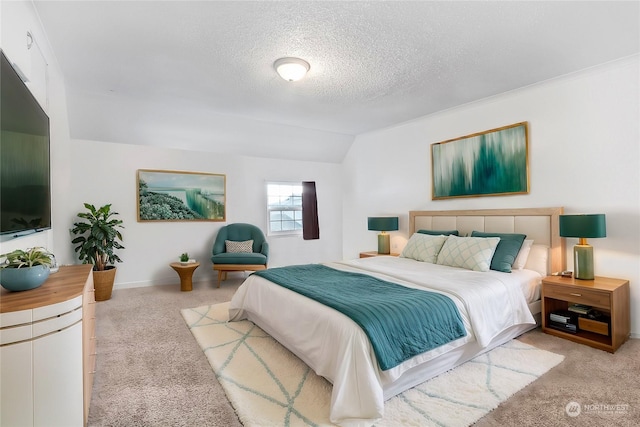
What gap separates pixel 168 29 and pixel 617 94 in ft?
12.9

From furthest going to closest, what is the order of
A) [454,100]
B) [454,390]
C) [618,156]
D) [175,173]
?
[175,173] → [454,100] → [618,156] → [454,390]

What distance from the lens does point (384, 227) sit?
488cm

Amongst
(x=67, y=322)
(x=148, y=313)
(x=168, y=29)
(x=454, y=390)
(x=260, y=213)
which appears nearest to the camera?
(x=67, y=322)

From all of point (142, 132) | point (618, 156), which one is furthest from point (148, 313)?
point (618, 156)

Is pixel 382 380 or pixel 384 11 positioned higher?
pixel 384 11

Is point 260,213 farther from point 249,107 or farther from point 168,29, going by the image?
point 168,29

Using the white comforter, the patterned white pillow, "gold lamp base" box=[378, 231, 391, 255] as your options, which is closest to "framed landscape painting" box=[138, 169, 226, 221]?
the patterned white pillow

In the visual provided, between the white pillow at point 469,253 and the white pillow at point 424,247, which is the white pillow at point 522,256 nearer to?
the white pillow at point 469,253

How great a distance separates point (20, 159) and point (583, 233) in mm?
4141

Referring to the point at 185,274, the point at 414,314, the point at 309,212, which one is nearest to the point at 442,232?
the point at 414,314

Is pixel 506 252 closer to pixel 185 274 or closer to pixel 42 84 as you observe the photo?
pixel 185 274

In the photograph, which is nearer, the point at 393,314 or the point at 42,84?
the point at 393,314

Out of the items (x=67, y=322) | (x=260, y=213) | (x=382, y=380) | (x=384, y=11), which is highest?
(x=384, y=11)

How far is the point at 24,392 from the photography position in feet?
4.33
